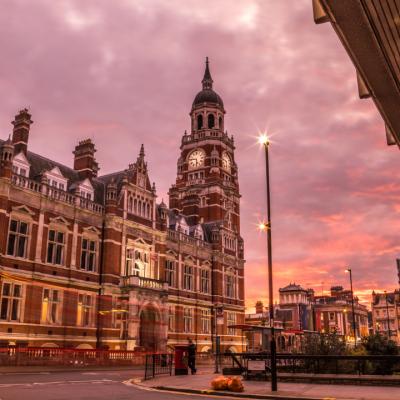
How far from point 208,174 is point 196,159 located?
389 centimetres

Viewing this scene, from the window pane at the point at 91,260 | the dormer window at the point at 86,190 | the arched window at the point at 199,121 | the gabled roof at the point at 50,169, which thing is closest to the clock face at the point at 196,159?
the arched window at the point at 199,121

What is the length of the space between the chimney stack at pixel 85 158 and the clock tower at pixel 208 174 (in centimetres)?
2041

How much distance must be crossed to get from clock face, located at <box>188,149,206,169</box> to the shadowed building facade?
10136 millimetres

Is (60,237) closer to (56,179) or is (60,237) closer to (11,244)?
(11,244)

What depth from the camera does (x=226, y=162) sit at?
73812 millimetres

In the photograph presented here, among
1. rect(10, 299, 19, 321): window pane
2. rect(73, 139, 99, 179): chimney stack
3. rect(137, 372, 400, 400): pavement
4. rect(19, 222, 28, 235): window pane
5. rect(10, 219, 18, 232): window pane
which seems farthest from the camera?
Answer: rect(73, 139, 99, 179): chimney stack

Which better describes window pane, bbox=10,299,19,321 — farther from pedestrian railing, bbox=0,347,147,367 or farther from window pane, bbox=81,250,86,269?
window pane, bbox=81,250,86,269

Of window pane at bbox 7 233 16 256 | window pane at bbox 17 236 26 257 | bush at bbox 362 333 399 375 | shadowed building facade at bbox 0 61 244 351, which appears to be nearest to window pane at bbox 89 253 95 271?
shadowed building facade at bbox 0 61 244 351

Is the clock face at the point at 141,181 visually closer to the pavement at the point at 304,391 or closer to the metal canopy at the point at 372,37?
the pavement at the point at 304,391

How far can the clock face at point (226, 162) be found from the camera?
72.9 m

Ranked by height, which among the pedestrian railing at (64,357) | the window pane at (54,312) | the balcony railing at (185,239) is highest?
the balcony railing at (185,239)

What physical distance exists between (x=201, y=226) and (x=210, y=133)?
54.0 feet

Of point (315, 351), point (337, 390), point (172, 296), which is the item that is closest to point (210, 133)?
point (172, 296)

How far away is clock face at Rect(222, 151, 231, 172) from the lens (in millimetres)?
72875
